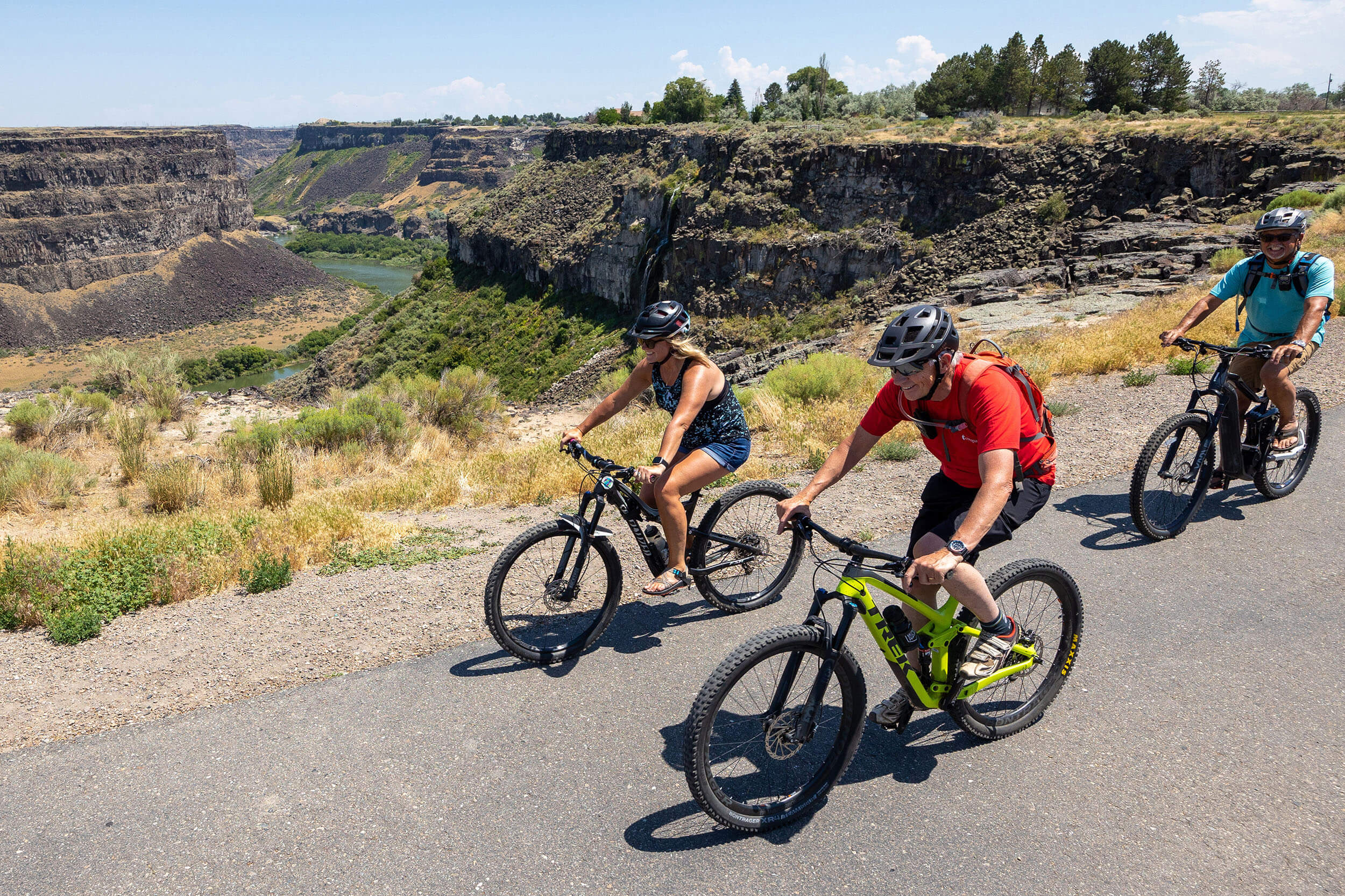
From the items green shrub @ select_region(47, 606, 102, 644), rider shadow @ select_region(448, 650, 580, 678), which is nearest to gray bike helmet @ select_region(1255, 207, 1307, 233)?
rider shadow @ select_region(448, 650, 580, 678)

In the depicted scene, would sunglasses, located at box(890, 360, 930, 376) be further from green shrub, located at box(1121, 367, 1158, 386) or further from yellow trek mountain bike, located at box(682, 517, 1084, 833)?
green shrub, located at box(1121, 367, 1158, 386)

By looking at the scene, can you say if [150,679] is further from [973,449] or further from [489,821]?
[973,449]

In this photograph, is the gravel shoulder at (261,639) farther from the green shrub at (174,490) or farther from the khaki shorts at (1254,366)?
the green shrub at (174,490)

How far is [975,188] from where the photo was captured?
40906mm

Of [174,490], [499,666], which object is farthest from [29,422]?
[499,666]

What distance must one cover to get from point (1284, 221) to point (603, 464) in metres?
5.51

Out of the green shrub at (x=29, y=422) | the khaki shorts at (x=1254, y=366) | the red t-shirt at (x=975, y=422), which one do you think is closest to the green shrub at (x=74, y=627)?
the red t-shirt at (x=975, y=422)

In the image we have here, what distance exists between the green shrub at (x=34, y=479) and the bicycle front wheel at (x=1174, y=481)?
13041mm

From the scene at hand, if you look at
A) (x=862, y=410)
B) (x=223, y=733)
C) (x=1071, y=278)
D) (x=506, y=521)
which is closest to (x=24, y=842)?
(x=223, y=733)

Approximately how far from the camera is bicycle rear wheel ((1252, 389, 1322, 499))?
6.72 metres

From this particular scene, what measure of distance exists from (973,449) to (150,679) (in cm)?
484

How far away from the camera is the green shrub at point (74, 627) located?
5.23m

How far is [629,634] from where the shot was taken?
17.0ft

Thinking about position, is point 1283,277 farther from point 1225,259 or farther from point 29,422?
point 29,422
